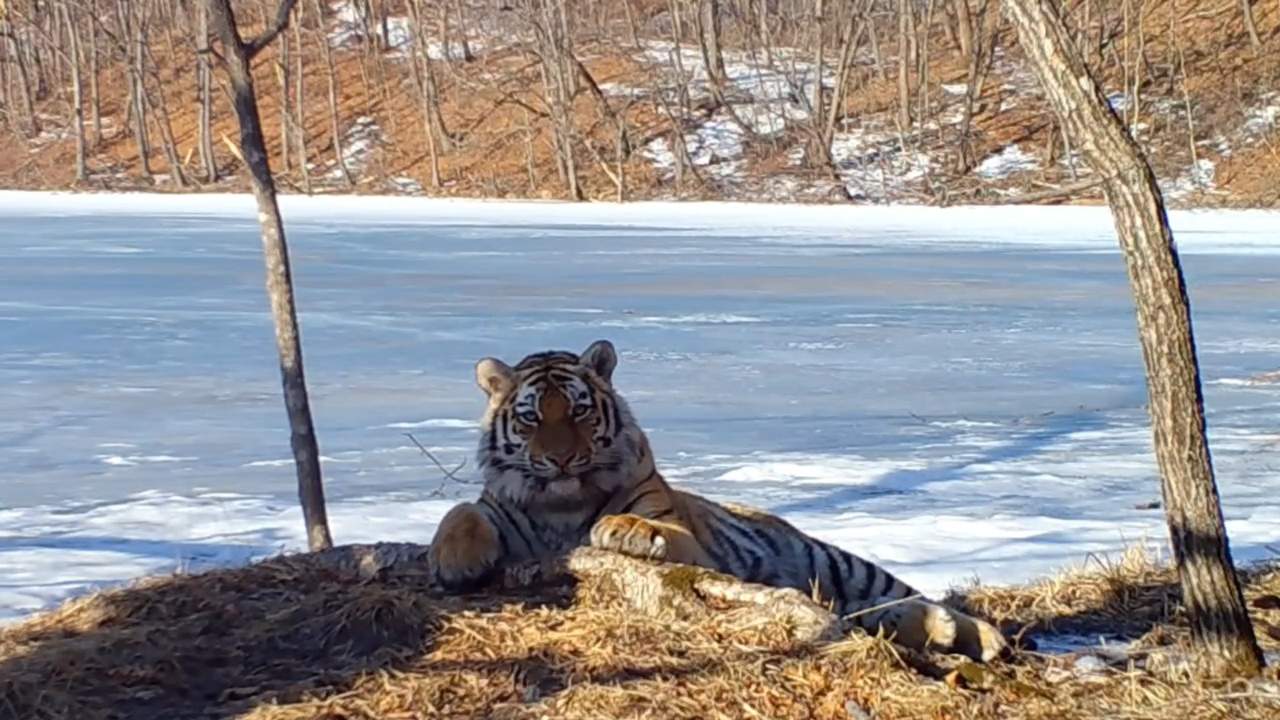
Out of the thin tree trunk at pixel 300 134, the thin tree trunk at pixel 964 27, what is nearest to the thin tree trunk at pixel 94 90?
the thin tree trunk at pixel 300 134

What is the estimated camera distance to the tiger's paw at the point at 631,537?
14.3 ft

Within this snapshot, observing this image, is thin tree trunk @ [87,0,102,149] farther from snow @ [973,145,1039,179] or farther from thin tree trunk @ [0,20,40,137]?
snow @ [973,145,1039,179]

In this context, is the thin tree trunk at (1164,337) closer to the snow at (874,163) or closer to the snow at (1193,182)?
the snow at (1193,182)

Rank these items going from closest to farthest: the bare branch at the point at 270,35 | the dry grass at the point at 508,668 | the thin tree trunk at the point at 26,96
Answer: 1. the dry grass at the point at 508,668
2. the bare branch at the point at 270,35
3. the thin tree trunk at the point at 26,96

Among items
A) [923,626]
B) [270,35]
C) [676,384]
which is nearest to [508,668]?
[923,626]

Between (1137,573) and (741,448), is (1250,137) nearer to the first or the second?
(741,448)

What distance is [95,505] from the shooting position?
8398mm

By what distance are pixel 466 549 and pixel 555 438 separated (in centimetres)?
39

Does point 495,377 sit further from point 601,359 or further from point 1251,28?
point 1251,28

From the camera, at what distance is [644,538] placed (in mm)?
4367

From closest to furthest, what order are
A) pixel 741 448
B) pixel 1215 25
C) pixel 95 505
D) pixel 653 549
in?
pixel 653 549, pixel 95 505, pixel 741 448, pixel 1215 25

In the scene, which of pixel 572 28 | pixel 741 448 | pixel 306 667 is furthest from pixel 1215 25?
pixel 306 667

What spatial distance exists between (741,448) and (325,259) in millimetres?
14680

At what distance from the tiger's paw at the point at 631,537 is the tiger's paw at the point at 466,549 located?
0.32 m
